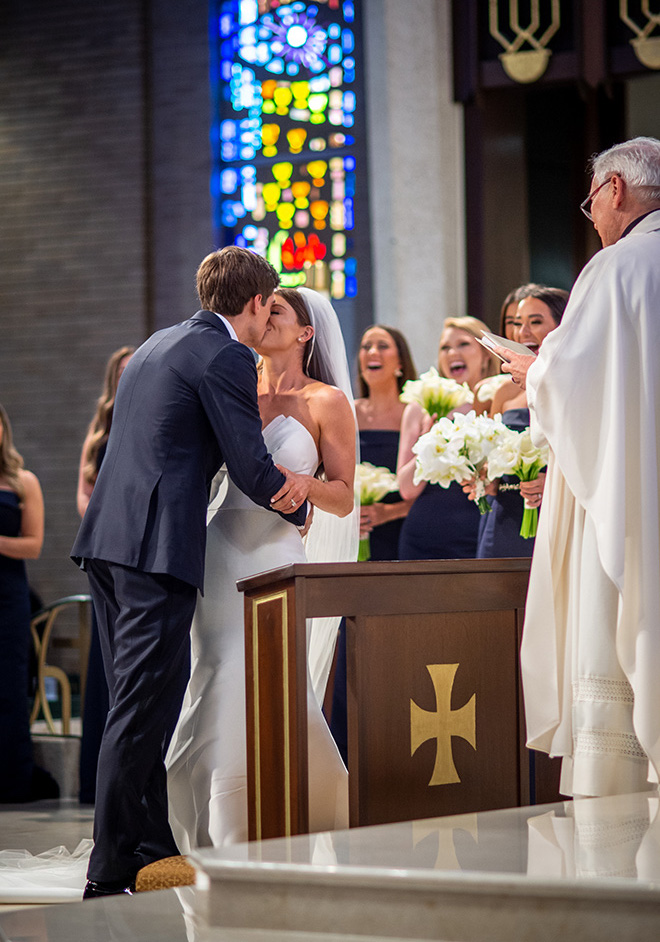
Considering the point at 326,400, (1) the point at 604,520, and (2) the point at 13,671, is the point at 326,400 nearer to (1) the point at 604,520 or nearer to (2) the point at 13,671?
(1) the point at 604,520

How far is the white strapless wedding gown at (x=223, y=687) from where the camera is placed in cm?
374

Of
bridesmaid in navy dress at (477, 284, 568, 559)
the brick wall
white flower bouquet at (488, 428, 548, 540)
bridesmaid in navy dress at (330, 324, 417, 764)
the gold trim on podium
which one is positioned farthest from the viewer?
the brick wall

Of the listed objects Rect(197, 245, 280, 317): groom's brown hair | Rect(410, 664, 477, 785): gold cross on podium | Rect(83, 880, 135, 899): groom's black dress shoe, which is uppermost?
Rect(197, 245, 280, 317): groom's brown hair

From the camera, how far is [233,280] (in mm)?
3873

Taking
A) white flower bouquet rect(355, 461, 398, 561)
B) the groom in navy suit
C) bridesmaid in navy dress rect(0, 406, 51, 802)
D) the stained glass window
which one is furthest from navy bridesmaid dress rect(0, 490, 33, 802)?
the stained glass window

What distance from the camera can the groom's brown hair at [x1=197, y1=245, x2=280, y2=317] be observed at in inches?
153

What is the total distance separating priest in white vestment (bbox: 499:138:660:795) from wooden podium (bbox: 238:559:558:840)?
4.8 inches

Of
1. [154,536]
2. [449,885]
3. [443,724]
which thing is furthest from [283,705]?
[449,885]

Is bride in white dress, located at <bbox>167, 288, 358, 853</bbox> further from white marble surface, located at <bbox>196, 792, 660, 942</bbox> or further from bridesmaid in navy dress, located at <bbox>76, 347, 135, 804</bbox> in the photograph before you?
bridesmaid in navy dress, located at <bbox>76, 347, 135, 804</bbox>

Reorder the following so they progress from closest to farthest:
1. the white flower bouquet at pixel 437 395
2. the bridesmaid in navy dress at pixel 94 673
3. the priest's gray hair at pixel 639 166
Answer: the priest's gray hair at pixel 639 166 → the white flower bouquet at pixel 437 395 → the bridesmaid in navy dress at pixel 94 673

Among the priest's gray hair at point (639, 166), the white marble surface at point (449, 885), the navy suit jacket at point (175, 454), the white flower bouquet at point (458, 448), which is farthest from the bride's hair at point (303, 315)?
the white marble surface at point (449, 885)

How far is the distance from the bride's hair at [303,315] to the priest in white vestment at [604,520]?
1211mm

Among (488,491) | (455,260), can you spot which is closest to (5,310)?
(455,260)

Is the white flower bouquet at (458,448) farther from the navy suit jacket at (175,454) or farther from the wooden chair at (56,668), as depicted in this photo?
the wooden chair at (56,668)
